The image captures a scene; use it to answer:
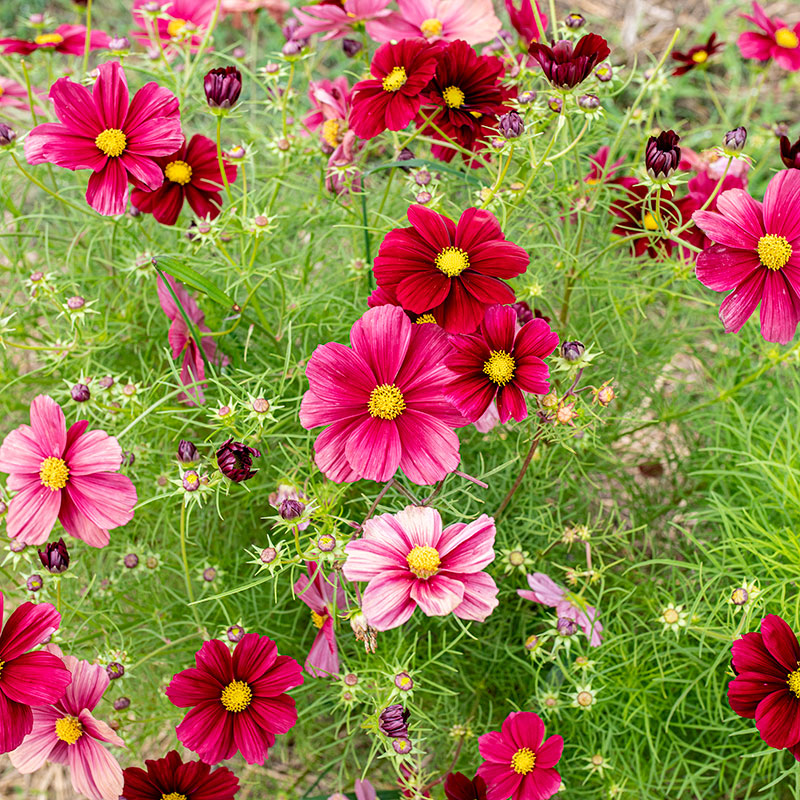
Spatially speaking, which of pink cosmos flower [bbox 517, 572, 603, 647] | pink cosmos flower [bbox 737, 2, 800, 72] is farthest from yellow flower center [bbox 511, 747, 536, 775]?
pink cosmos flower [bbox 737, 2, 800, 72]

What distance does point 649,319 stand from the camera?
1502mm

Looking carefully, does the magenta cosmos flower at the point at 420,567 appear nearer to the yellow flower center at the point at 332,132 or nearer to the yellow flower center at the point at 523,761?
the yellow flower center at the point at 523,761

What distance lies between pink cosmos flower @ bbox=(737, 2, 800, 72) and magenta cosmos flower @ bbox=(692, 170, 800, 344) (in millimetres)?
624

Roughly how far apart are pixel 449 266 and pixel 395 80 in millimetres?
278

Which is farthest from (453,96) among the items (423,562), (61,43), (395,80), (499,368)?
(61,43)

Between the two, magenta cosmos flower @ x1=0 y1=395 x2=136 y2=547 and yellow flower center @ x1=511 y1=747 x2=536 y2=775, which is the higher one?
magenta cosmos flower @ x1=0 y1=395 x2=136 y2=547

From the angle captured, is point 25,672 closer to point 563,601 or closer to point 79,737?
point 79,737

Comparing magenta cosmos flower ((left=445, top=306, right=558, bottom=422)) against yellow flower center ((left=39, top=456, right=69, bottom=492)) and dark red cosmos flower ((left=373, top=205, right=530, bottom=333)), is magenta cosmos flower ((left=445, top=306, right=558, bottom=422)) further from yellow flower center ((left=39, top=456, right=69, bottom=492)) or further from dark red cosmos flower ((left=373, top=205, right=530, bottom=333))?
yellow flower center ((left=39, top=456, right=69, bottom=492))

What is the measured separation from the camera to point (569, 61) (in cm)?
88

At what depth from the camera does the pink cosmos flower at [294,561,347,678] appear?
102cm

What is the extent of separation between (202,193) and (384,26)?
385 millimetres

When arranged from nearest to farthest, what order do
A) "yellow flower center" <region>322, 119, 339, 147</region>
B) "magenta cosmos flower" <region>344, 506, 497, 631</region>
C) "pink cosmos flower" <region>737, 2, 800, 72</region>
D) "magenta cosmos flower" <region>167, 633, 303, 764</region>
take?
"magenta cosmos flower" <region>344, 506, 497, 631</region>
"magenta cosmos flower" <region>167, 633, 303, 764</region>
"yellow flower center" <region>322, 119, 339, 147</region>
"pink cosmos flower" <region>737, 2, 800, 72</region>

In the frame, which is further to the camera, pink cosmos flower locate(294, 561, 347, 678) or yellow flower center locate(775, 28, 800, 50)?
yellow flower center locate(775, 28, 800, 50)

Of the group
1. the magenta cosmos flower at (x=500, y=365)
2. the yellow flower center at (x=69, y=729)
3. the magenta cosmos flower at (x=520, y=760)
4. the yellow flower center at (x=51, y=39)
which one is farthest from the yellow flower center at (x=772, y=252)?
the yellow flower center at (x=51, y=39)
